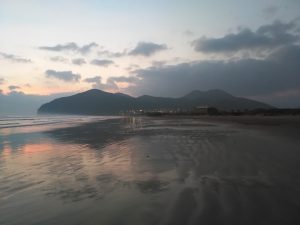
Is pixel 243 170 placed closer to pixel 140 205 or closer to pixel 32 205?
pixel 140 205

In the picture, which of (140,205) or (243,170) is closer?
(140,205)

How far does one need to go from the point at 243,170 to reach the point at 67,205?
5.98 meters

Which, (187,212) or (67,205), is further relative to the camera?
(67,205)

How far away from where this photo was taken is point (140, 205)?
6719 millimetres

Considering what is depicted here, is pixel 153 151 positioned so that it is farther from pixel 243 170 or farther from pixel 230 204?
pixel 230 204

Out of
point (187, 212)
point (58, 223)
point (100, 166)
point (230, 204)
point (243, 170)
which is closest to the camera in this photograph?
point (58, 223)

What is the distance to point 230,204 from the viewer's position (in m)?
6.60

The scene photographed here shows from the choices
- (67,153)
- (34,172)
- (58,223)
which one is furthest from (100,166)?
(58,223)

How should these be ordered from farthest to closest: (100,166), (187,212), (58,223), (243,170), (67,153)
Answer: (67,153), (100,166), (243,170), (187,212), (58,223)

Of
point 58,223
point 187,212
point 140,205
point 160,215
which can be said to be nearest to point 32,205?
point 58,223

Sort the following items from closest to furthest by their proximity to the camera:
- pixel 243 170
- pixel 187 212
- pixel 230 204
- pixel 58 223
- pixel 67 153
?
pixel 58 223 → pixel 187 212 → pixel 230 204 → pixel 243 170 → pixel 67 153

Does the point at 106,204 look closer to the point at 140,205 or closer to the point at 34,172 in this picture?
the point at 140,205

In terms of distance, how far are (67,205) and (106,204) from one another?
840mm

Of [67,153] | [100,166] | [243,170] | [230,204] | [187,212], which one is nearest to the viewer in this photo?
[187,212]
